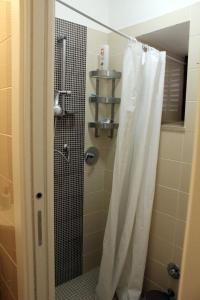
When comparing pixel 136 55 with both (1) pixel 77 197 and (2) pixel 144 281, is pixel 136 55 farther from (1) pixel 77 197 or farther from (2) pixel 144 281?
(2) pixel 144 281

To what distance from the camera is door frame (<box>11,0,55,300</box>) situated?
874mm

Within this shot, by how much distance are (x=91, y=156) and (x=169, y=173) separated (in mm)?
674

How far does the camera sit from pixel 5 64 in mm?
982

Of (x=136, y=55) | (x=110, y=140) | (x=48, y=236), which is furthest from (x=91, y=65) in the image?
(x=48, y=236)

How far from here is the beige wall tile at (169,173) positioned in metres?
1.65

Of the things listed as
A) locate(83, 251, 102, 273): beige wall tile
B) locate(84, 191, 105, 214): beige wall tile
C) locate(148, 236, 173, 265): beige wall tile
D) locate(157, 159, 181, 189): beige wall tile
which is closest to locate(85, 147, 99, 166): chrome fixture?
locate(84, 191, 105, 214): beige wall tile

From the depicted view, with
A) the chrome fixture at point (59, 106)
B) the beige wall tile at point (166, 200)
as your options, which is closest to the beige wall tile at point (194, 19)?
the chrome fixture at point (59, 106)

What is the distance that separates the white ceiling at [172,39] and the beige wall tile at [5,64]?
1.15m

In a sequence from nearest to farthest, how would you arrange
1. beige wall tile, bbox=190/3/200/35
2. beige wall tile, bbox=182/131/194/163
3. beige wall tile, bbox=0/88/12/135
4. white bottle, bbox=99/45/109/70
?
beige wall tile, bbox=0/88/12/135, beige wall tile, bbox=190/3/200/35, beige wall tile, bbox=182/131/194/163, white bottle, bbox=99/45/109/70

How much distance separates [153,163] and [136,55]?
759 mm

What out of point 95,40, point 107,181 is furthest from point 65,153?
point 95,40

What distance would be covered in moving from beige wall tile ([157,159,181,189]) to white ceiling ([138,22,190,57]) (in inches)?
36.2

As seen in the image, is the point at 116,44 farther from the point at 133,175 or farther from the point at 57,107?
the point at 133,175

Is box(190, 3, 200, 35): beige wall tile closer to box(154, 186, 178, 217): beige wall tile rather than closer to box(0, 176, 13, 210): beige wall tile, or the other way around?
box(154, 186, 178, 217): beige wall tile
